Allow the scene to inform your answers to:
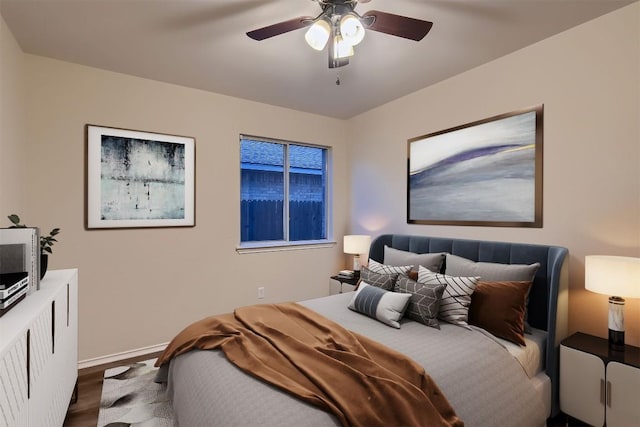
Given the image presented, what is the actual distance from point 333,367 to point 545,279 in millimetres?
1711

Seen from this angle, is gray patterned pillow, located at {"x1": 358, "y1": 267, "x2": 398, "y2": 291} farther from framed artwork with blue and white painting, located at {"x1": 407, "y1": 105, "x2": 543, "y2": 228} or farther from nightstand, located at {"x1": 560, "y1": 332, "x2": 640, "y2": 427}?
nightstand, located at {"x1": 560, "y1": 332, "x2": 640, "y2": 427}

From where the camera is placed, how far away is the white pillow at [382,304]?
2.19m

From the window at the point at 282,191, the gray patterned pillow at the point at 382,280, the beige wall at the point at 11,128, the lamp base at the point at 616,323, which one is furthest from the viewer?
the window at the point at 282,191

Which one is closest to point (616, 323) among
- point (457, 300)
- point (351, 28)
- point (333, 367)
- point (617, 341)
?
point (617, 341)

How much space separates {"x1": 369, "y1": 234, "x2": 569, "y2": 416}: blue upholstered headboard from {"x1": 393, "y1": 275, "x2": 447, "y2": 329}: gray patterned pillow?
2.11 ft

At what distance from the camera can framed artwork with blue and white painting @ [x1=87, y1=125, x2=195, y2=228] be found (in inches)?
111

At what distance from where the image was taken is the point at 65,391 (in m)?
1.97

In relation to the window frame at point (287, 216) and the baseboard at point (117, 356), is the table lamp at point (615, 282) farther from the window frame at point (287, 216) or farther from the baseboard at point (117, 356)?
the baseboard at point (117, 356)

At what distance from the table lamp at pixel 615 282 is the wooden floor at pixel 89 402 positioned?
66 cm

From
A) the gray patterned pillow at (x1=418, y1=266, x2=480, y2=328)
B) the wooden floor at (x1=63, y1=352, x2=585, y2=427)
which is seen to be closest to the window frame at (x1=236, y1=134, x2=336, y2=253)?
the wooden floor at (x1=63, y1=352, x2=585, y2=427)

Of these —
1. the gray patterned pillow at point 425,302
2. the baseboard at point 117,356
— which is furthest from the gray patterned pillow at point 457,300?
the baseboard at point 117,356

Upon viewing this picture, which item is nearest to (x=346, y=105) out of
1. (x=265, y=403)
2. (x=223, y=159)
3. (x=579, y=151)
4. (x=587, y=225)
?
(x=223, y=159)

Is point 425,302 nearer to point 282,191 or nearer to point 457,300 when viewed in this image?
point 457,300

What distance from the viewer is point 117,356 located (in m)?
2.89
